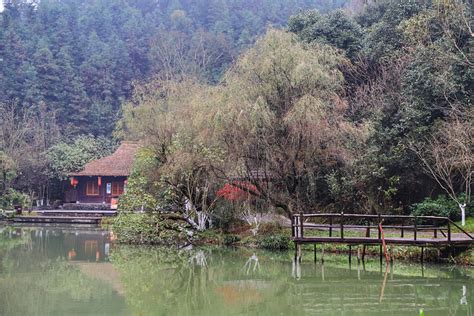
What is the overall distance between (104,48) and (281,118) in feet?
152

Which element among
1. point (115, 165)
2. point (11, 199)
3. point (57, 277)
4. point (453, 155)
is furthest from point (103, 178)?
point (453, 155)

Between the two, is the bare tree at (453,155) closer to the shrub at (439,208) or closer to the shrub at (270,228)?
the shrub at (439,208)

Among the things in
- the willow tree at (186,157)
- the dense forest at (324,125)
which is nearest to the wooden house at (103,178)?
the dense forest at (324,125)

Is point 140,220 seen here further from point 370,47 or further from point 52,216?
point 52,216

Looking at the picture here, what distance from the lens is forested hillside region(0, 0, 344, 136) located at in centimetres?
5772

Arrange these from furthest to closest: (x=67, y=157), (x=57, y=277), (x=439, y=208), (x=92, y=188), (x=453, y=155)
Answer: (x=67, y=157) < (x=92, y=188) < (x=439, y=208) < (x=453, y=155) < (x=57, y=277)

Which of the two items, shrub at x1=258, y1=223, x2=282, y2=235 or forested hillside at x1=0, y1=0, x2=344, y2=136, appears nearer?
shrub at x1=258, y1=223, x2=282, y2=235

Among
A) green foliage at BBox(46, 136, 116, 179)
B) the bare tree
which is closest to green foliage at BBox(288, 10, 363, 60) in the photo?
the bare tree

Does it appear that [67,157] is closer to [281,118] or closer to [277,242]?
[281,118]

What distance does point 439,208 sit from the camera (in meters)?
21.9

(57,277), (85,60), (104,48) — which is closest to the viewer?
(57,277)

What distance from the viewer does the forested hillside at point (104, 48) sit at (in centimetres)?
5772

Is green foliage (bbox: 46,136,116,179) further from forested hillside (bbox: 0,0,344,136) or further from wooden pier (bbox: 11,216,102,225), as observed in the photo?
forested hillside (bbox: 0,0,344,136)

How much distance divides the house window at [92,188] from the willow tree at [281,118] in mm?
21077
